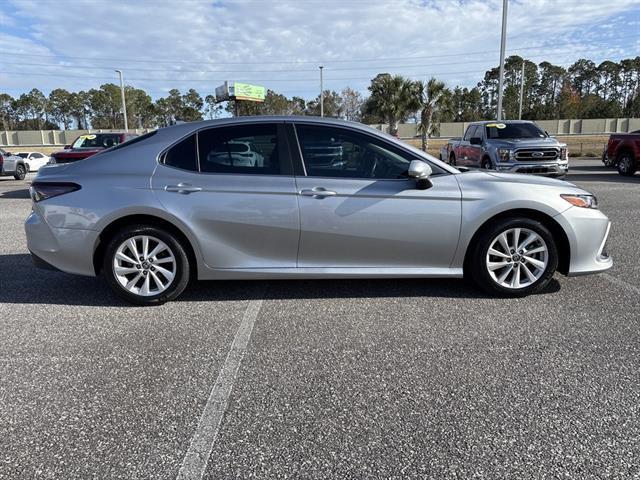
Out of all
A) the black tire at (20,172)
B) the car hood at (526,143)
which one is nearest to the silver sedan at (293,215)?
the car hood at (526,143)

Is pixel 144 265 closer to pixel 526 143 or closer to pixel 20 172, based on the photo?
pixel 526 143

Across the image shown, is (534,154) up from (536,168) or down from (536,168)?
up

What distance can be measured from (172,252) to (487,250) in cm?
279

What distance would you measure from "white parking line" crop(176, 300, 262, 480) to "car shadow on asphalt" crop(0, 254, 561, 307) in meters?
0.94

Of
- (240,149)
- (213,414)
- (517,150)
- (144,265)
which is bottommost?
(213,414)

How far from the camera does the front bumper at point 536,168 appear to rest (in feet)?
40.3

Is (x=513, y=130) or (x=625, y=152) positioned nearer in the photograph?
(x=513, y=130)

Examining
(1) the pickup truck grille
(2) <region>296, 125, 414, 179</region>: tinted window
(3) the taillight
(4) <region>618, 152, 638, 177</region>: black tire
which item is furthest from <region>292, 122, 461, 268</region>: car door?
(4) <region>618, 152, 638, 177</region>: black tire

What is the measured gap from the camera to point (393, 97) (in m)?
41.6

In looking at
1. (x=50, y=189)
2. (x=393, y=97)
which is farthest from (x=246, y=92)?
(x=50, y=189)

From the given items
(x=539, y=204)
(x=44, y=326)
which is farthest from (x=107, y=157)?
(x=539, y=204)

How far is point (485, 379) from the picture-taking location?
309 cm

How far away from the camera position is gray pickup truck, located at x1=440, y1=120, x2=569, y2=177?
40.7 feet

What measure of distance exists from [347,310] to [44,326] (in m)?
2.50
